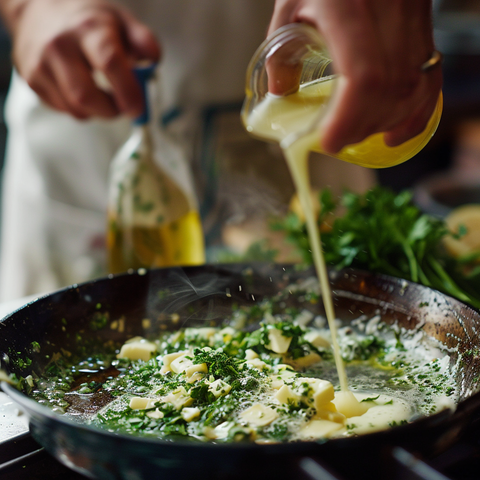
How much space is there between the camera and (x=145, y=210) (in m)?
1.55

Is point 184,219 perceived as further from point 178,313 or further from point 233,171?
point 233,171

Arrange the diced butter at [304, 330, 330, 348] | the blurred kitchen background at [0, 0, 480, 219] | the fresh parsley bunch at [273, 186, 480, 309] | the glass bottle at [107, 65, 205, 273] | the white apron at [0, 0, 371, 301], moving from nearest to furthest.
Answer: the diced butter at [304, 330, 330, 348], the fresh parsley bunch at [273, 186, 480, 309], the glass bottle at [107, 65, 205, 273], the white apron at [0, 0, 371, 301], the blurred kitchen background at [0, 0, 480, 219]

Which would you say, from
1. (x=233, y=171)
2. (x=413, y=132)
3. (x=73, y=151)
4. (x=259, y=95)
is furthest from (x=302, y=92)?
(x=73, y=151)

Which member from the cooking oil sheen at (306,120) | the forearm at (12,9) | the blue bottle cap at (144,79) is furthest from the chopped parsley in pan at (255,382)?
the forearm at (12,9)

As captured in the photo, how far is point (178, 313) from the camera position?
4.04 ft

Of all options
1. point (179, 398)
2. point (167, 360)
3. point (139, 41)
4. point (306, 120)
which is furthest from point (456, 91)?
point (179, 398)

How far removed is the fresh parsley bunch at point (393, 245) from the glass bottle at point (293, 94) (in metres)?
0.47

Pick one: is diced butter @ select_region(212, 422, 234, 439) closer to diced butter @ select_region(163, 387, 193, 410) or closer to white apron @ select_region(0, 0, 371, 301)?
diced butter @ select_region(163, 387, 193, 410)

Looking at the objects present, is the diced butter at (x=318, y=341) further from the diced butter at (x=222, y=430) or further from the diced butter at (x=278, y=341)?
the diced butter at (x=222, y=430)

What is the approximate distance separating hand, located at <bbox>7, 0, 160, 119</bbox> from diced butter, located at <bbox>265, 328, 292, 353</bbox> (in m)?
0.77

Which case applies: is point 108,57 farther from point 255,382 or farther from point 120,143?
point 255,382

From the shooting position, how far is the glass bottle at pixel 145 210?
1554 millimetres

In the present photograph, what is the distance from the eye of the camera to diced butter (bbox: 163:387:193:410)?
2.88ft

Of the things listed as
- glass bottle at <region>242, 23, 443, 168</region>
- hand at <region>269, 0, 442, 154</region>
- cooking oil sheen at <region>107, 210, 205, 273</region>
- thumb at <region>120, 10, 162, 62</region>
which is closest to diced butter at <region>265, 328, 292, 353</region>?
glass bottle at <region>242, 23, 443, 168</region>
